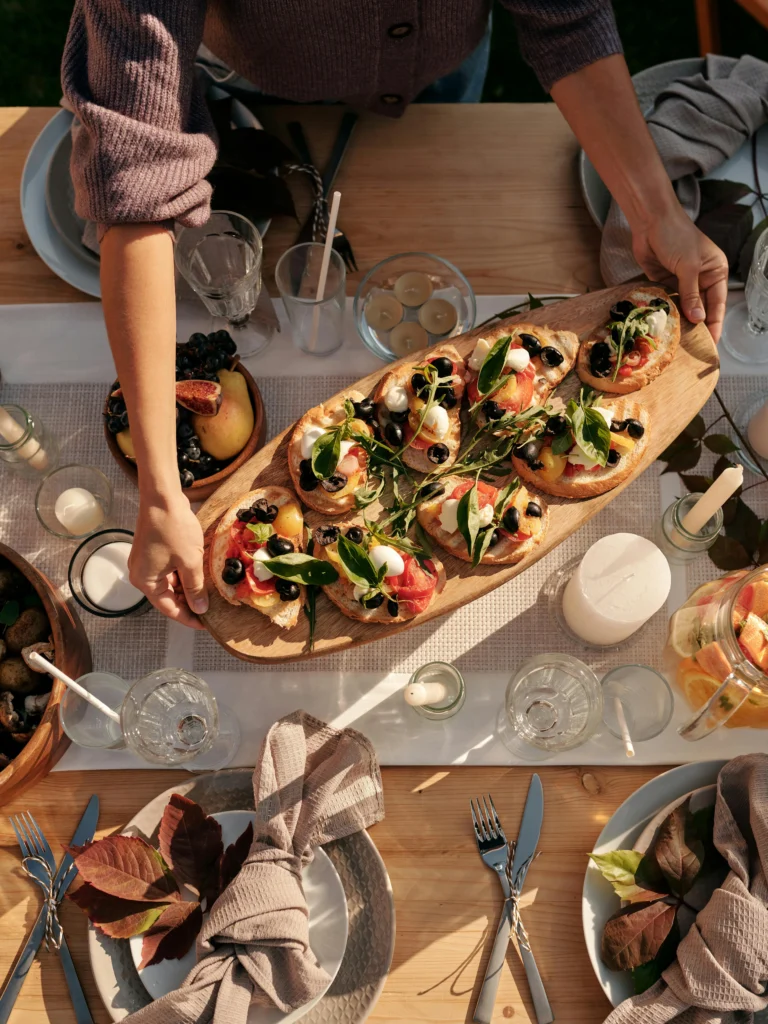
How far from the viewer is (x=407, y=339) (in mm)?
1456

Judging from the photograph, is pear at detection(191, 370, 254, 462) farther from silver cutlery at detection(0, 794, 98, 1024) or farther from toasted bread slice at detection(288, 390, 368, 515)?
silver cutlery at detection(0, 794, 98, 1024)

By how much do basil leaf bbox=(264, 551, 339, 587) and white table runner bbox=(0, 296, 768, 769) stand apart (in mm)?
239

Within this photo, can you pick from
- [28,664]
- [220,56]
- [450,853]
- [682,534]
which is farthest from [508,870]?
[220,56]

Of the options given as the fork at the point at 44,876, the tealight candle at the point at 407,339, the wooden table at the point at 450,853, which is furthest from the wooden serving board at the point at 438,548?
the fork at the point at 44,876

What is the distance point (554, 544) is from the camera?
128cm

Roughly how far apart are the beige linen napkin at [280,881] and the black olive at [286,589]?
21 cm

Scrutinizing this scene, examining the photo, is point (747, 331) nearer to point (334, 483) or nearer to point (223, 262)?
point (334, 483)

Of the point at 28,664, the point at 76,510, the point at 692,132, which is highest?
the point at 692,132

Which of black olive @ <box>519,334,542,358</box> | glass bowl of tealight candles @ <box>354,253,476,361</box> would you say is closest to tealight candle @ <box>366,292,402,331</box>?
glass bowl of tealight candles @ <box>354,253,476,361</box>

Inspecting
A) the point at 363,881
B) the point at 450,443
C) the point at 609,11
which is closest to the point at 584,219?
the point at 609,11

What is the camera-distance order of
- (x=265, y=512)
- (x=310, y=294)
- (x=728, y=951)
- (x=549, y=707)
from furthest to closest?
1. (x=310, y=294)
2. (x=549, y=707)
3. (x=265, y=512)
4. (x=728, y=951)

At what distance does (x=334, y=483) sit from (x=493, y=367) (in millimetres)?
308

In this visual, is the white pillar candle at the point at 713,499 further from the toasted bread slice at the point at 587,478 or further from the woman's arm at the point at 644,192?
the woman's arm at the point at 644,192

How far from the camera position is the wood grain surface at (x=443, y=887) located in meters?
1.23
